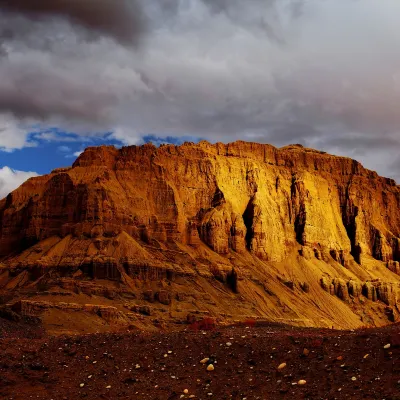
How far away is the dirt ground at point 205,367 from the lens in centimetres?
2044

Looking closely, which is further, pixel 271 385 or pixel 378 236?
pixel 378 236

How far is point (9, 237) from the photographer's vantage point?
125 meters

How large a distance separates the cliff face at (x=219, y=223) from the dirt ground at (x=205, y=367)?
7661cm

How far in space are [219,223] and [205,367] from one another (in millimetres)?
105795

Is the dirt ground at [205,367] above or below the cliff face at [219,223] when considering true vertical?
below

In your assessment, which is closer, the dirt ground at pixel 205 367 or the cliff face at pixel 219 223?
the dirt ground at pixel 205 367

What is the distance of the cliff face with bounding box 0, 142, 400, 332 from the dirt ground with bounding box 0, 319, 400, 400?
76.6m

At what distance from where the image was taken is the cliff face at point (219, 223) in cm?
10894

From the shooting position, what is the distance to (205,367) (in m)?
22.9

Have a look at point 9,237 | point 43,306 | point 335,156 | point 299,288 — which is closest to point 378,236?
point 335,156

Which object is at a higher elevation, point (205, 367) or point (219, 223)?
point (219, 223)

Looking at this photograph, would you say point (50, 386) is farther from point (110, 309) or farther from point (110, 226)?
point (110, 226)

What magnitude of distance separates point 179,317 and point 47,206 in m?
39.3

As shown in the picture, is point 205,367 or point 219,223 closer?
point 205,367
